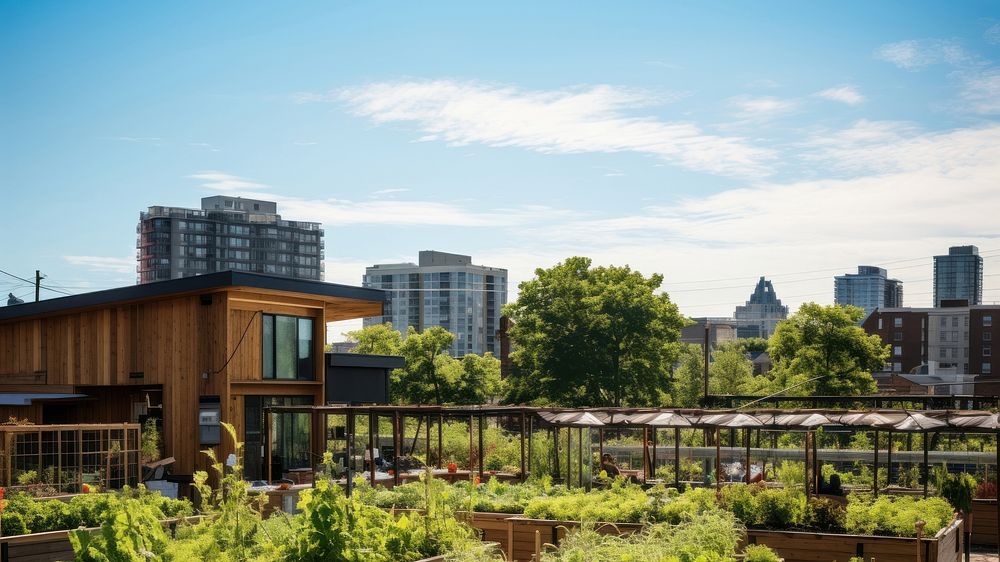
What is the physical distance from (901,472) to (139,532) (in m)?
24.9

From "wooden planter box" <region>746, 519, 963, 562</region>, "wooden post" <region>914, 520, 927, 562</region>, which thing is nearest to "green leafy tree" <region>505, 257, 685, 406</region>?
"wooden planter box" <region>746, 519, 963, 562</region>

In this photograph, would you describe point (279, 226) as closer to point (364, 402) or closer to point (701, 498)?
point (364, 402)

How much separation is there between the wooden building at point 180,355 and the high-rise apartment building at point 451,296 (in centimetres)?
15731

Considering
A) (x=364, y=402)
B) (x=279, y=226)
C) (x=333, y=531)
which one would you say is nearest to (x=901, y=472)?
(x=364, y=402)

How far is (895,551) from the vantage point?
16.6m

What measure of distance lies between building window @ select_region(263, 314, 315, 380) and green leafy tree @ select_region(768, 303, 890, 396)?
99.5ft

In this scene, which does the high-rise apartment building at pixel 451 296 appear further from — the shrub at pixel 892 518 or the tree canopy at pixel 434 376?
the shrub at pixel 892 518

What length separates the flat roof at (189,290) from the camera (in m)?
27.0

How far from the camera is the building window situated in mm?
29391

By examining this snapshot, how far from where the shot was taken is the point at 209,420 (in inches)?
1062

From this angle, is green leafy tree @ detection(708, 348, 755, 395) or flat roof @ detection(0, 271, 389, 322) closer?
flat roof @ detection(0, 271, 389, 322)

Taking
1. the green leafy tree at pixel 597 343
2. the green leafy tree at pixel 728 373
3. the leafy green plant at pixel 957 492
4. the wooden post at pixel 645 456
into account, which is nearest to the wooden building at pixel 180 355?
the wooden post at pixel 645 456

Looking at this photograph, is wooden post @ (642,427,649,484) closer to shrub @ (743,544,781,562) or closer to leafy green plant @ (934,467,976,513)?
leafy green plant @ (934,467,976,513)

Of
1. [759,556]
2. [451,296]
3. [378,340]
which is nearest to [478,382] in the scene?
[378,340]
